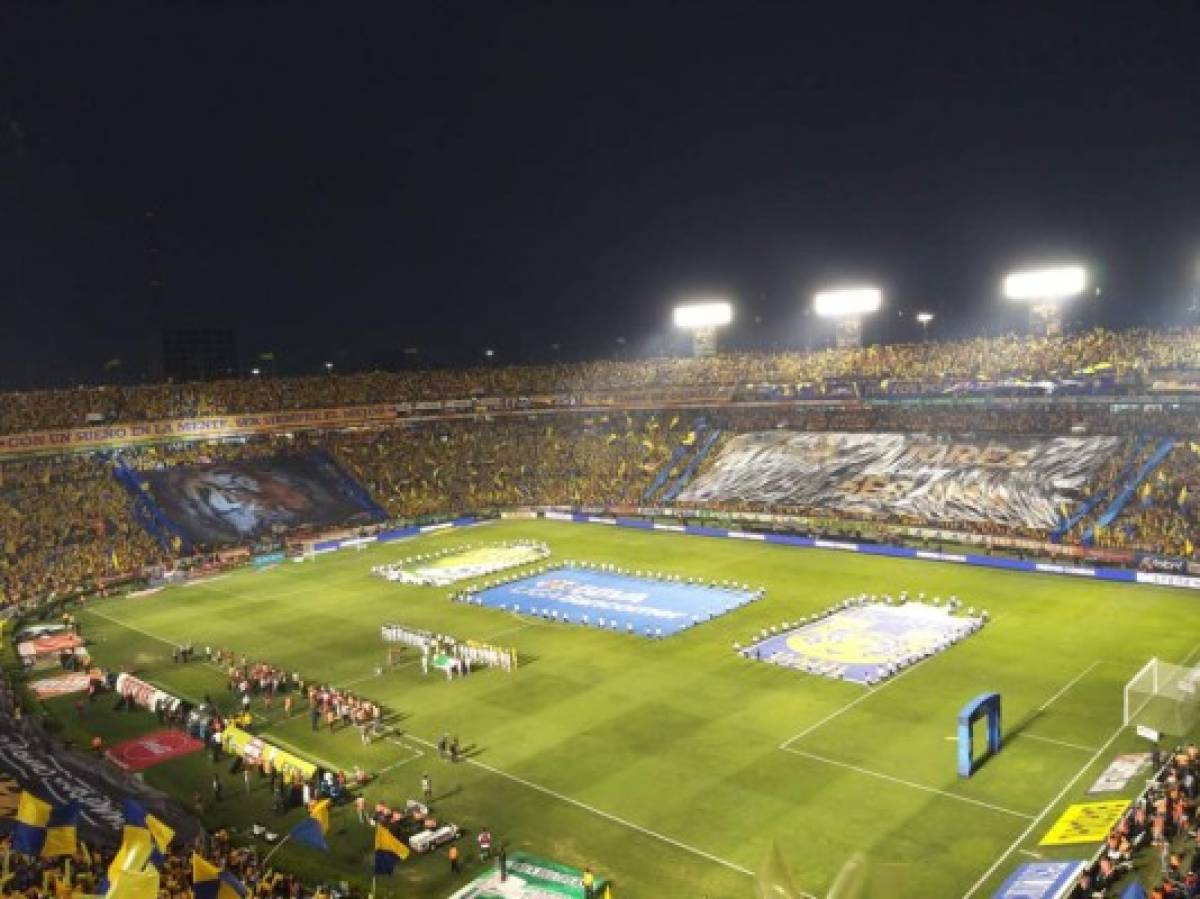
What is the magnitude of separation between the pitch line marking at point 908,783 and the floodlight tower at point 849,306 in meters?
68.5

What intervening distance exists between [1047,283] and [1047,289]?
20.4 inches

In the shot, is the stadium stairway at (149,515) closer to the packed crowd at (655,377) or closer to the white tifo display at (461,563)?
the packed crowd at (655,377)

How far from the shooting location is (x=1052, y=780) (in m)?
28.0

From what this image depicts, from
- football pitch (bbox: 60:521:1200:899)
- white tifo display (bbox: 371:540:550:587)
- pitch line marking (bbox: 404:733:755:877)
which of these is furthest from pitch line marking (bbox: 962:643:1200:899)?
white tifo display (bbox: 371:540:550:587)

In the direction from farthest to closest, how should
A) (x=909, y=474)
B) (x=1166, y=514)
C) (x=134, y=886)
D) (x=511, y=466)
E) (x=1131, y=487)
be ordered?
(x=511, y=466) → (x=909, y=474) → (x=1131, y=487) → (x=1166, y=514) → (x=134, y=886)

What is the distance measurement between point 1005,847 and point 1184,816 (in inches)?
170

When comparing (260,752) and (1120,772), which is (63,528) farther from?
(1120,772)

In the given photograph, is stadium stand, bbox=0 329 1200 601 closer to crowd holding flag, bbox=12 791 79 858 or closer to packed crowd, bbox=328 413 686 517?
packed crowd, bbox=328 413 686 517

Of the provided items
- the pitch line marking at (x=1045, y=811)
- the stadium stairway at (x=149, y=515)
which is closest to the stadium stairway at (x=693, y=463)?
the stadium stairway at (x=149, y=515)

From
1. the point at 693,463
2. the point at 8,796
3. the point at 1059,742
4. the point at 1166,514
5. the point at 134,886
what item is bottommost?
the point at 1059,742

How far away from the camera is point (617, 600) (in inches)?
2045

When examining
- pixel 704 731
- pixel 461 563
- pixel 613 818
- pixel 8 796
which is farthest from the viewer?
pixel 461 563

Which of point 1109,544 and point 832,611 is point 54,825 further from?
point 1109,544

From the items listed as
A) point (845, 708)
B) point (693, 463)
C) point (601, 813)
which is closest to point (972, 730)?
point (845, 708)
